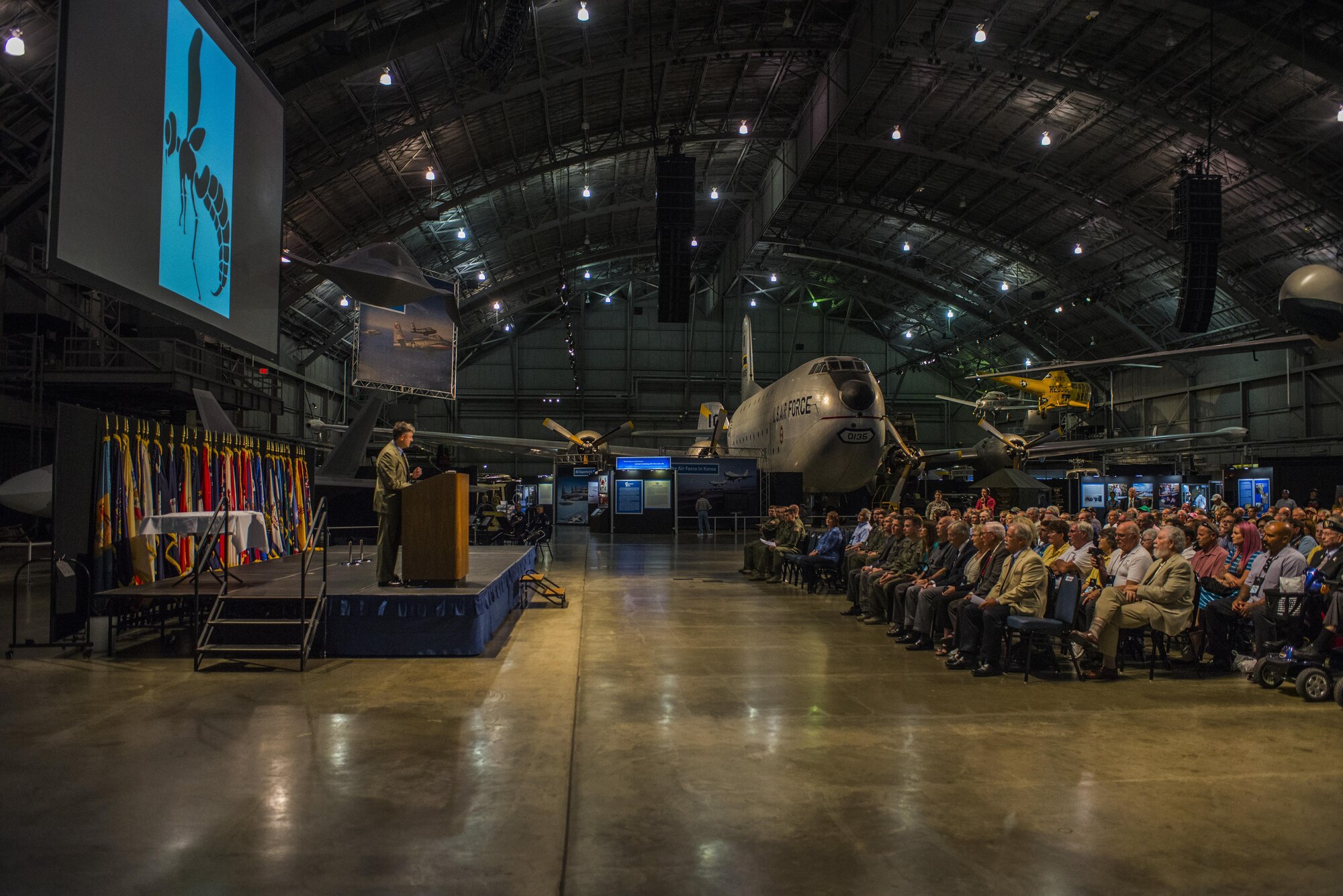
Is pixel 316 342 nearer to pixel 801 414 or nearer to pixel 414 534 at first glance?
pixel 801 414

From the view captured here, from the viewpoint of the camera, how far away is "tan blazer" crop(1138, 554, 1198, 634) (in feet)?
20.5

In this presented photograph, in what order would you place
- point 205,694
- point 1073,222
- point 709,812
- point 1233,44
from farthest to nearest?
point 1073,222 → point 1233,44 → point 205,694 → point 709,812

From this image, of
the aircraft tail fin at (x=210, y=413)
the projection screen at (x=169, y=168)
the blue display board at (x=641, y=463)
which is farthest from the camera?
the blue display board at (x=641, y=463)

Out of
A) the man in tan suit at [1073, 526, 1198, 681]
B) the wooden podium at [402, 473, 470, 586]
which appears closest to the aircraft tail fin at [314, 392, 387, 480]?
the wooden podium at [402, 473, 470, 586]

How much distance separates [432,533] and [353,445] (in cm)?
862

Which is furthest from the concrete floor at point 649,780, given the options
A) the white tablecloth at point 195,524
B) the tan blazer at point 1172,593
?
the white tablecloth at point 195,524

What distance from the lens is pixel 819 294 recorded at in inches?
1747

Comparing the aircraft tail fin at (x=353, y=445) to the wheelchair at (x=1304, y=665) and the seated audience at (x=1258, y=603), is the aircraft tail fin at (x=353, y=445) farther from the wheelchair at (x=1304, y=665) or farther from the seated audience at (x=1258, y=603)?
the wheelchair at (x=1304, y=665)

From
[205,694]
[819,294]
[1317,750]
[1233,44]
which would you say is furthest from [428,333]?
[819,294]

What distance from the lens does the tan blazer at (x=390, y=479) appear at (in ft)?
23.7

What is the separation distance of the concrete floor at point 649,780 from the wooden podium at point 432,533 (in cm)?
82

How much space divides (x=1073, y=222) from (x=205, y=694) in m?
31.4

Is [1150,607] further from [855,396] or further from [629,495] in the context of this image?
[629,495]

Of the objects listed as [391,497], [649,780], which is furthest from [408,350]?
[649,780]
